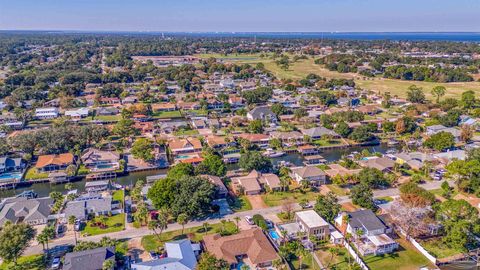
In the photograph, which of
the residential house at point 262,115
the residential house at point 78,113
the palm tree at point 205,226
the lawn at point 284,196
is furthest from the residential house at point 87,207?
the residential house at point 78,113

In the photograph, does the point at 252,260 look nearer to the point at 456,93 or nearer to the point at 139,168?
the point at 139,168

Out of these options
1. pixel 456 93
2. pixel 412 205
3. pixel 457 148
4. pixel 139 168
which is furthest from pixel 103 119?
pixel 456 93

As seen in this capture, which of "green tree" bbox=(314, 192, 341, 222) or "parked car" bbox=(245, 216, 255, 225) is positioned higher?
"green tree" bbox=(314, 192, 341, 222)

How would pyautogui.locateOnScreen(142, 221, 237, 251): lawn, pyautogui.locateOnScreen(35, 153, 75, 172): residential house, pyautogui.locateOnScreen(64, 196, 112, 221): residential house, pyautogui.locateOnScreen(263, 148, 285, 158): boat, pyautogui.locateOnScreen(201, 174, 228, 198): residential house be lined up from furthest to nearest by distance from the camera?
pyautogui.locateOnScreen(263, 148, 285, 158): boat
pyautogui.locateOnScreen(35, 153, 75, 172): residential house
pyautogui.locateOnScreen(201, 174, 228, 198): residential house
pyautogui.locateOnScreen(64, 196, 112, 221): residential house
pyautogui.locateOnScreen(142, 221, 237, 251): lawn

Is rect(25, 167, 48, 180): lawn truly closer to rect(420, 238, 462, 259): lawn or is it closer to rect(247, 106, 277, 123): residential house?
rect(247, 106, 277, 123): residential house

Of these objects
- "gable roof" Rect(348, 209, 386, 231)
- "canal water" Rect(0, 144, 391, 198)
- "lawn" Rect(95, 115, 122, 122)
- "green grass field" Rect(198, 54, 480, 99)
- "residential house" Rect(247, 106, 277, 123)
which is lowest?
"canal water" Rect(0, 144, 391, 198)

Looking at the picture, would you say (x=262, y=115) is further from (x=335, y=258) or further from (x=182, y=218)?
(x=335, y=258)

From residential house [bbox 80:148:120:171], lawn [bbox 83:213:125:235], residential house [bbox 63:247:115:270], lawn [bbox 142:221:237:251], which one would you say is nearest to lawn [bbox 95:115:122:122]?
residential house [bbox 80:148:120:171]
